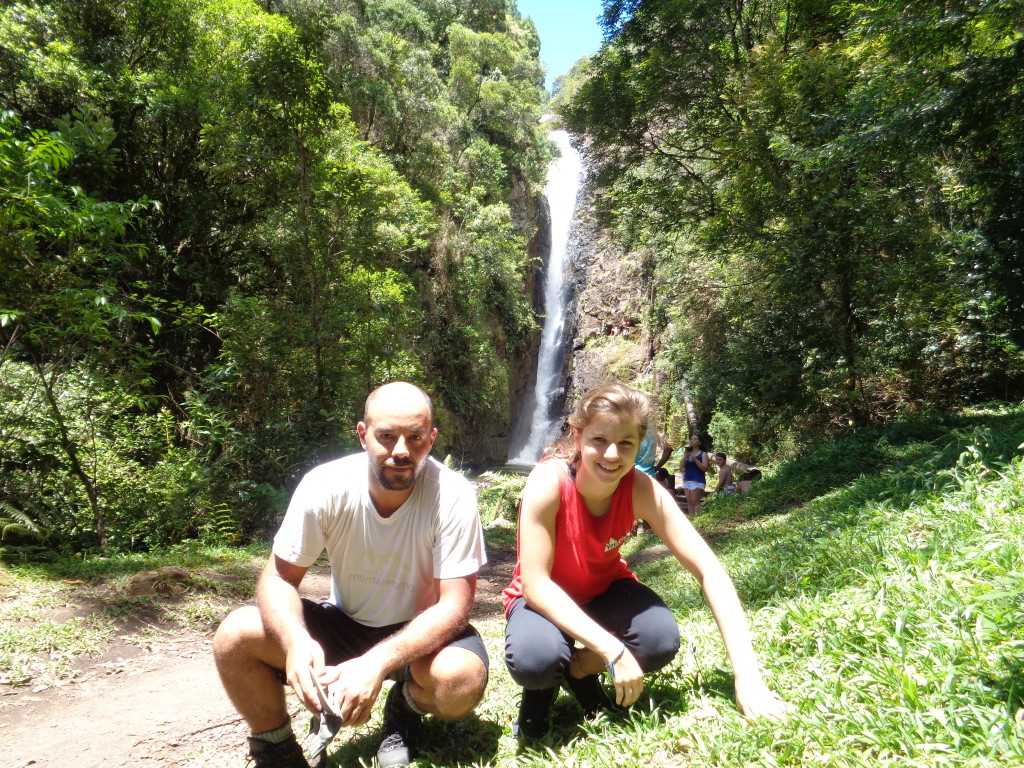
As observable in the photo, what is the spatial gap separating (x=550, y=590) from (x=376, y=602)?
71 cm

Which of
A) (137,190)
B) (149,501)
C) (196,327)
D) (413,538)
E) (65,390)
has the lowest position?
(149,501)

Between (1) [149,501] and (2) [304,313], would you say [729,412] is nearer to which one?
(2) [304,313]

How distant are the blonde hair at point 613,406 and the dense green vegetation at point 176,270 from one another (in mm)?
4475

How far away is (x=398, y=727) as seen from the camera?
2.21m

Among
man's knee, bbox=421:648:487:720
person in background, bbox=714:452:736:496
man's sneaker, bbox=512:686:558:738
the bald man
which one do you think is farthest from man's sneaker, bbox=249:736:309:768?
person in background, bbox=714:452:736:496

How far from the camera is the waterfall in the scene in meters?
26.6

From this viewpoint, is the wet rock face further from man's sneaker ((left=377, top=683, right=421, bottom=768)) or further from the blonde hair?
man's sneaker ((left=377, top=683, right=421, bottom=768))

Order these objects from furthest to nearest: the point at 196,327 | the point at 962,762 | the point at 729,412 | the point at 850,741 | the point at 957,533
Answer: the point at 729,412 → the point at 196,327 → the point at 957,533 → the point at 850,741 → the point at 962,762

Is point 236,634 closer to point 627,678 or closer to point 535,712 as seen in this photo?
point 535,712

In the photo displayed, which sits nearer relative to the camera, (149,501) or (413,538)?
(413,538)

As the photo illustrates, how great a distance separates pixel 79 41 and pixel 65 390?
586cm

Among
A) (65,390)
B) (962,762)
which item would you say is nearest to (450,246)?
(65,390)

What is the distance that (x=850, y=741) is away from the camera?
1.59m

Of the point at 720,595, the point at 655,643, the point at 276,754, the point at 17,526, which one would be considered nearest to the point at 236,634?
the point at 276,754
